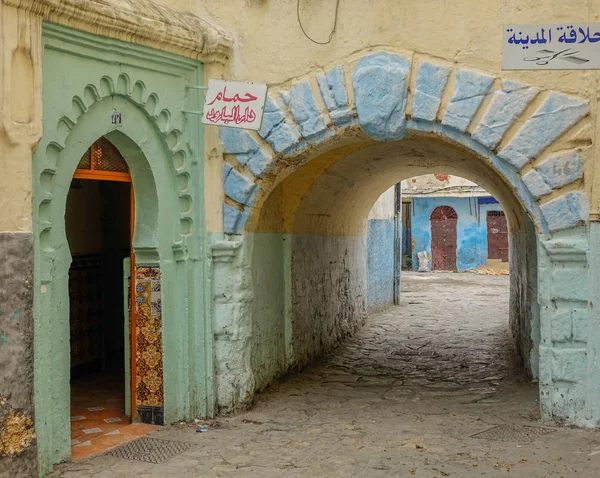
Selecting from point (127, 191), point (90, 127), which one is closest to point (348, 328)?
point (127, 191)

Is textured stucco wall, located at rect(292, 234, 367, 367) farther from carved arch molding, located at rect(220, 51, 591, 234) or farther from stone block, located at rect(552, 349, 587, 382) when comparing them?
stone block, located at rect(552, 349, 587, 382)

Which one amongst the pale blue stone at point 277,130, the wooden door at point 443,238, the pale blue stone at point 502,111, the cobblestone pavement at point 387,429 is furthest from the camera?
the wooden door at point 443,238

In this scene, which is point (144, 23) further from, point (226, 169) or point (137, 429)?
point (137, 429)

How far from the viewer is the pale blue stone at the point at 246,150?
6330 mm

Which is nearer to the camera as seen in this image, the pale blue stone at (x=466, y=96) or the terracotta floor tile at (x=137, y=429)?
the pale blue stone at (x=466, y=96)

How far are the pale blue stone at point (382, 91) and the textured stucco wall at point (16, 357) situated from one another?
9.22ft

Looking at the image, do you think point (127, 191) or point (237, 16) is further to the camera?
point (127, 191)

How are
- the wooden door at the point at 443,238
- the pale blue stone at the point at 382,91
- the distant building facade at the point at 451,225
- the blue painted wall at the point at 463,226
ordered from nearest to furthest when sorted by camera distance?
the pale blue stone at the point at 382,91
the distant building facade at the point at 451,225
the blue painted wall at the point at 463,226
the wooden door at the point at 443,238

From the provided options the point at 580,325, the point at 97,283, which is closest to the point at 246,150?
the point at 580,325

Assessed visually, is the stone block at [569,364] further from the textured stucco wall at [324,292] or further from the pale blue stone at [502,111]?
the textured stucco wall at [324,292]

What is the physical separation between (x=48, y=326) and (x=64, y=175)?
1.05 meters

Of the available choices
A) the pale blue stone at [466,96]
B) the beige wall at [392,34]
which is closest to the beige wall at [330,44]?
the beige wall at [392,34]

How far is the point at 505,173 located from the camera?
5.89m

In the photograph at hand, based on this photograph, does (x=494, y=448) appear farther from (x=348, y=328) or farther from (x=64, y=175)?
(x=348, y=328)
